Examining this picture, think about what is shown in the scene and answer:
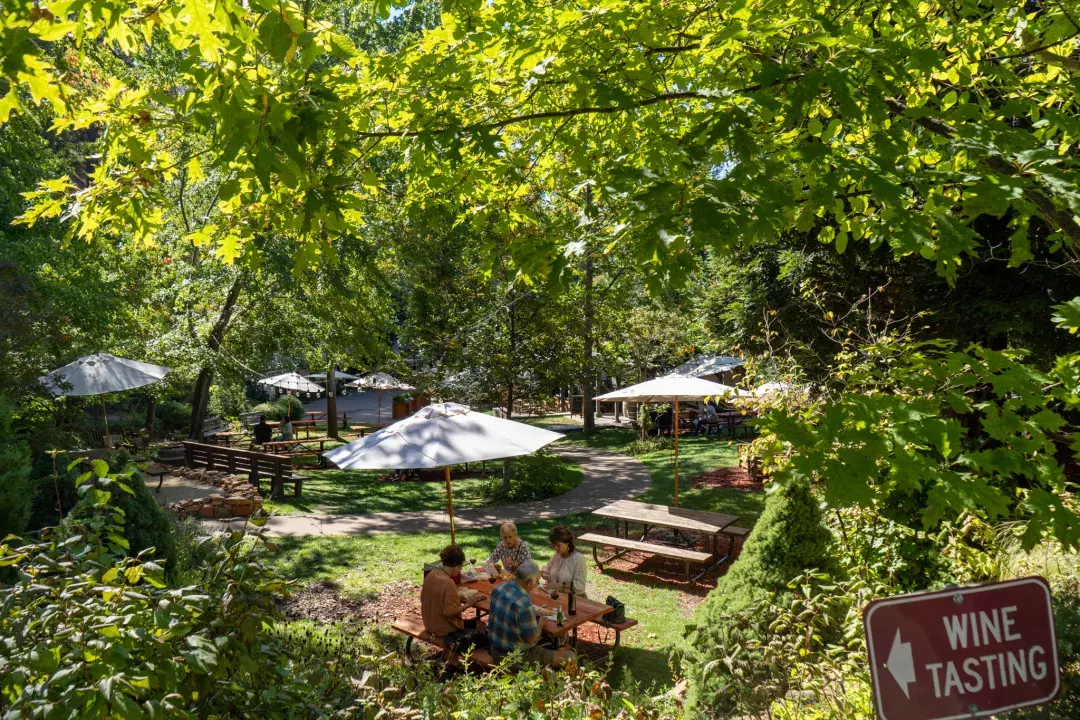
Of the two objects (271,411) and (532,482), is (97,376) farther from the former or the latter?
(271,411)

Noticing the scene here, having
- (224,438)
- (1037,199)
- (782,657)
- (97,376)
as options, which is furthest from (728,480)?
(224,438)

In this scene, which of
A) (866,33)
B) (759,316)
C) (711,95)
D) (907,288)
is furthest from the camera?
(759,316)

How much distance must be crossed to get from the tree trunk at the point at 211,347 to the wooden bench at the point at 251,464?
2061mm

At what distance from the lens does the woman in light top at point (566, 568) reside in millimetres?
7492

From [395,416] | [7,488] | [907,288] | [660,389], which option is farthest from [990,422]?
[395,416]

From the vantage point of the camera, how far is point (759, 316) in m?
14.7

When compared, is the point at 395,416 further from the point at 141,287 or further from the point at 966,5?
the point at 966,5

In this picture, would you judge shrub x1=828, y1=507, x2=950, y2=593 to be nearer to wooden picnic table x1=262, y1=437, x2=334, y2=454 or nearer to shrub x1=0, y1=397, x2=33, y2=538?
shrub x1=0, y1=397, x2=33, y2=538

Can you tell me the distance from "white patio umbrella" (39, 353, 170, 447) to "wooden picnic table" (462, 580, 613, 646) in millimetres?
9583

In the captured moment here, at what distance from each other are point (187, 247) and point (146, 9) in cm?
1699

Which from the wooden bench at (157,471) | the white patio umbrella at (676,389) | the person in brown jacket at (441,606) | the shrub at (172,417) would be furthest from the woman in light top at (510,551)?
the shrub at (172,417)

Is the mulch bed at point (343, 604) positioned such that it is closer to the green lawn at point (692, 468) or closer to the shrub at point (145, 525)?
the shrub at point (145, 525)

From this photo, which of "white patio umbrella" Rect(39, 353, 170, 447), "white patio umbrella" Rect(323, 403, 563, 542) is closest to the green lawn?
"white patio umbrella" Rect(323, 403, 563, 542)

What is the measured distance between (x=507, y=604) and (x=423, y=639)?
3.77 ft
